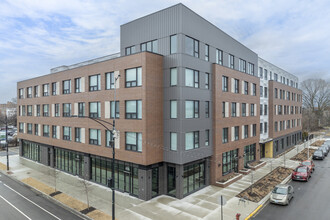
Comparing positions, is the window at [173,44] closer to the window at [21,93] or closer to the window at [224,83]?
the window at [224,83]

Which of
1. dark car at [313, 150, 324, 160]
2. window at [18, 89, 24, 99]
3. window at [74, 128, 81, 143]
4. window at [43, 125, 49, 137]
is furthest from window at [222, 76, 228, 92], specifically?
window at [18, 89, 24, 99]

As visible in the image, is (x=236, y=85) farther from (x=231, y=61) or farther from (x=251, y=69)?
(x=251, y=69)

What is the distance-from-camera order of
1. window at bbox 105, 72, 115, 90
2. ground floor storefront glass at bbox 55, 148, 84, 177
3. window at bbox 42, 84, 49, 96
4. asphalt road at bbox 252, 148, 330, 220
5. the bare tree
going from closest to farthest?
asphalt road at bbox 252, 148, 330, 220 < window at bbox 105, 72, 115, 90 < ground floor storefront glass at bbox 55, 148, 84, 177 < window at bbox 42, 84, 49, 96 < the bare tree

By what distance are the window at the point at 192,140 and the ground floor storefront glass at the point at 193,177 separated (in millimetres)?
1879

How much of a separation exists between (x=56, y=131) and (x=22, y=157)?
47.3 ft

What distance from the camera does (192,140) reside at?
20.8 m

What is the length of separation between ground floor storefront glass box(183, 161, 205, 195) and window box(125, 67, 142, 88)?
29.8ft

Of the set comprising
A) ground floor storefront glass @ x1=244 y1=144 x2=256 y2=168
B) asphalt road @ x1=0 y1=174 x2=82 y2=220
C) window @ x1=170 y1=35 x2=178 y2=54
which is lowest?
asphalt road @ x1=0 y1=174 x2=82 y2=220

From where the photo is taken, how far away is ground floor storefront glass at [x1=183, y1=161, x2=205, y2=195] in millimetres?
20172

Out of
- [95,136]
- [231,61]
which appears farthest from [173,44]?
[95,136]

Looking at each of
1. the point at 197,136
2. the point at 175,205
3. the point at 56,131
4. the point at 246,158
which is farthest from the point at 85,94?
the point at 246,158

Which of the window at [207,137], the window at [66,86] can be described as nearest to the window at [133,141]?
the window at [207,137]

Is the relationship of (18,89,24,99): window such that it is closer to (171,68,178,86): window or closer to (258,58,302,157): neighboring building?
(171,68,178,86): window

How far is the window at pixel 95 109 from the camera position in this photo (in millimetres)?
23636
